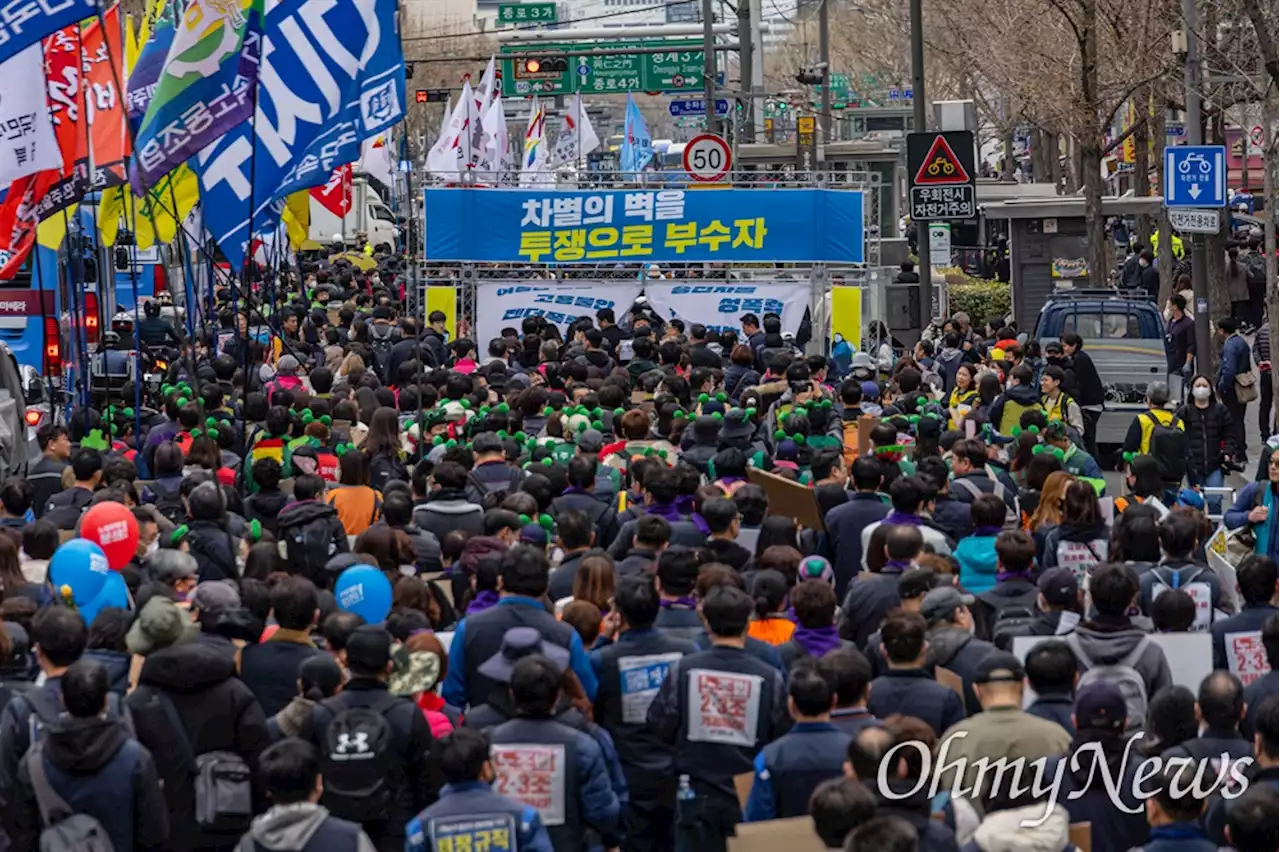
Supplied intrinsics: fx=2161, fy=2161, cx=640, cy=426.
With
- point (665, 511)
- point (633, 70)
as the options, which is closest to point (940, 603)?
point (665, 511)

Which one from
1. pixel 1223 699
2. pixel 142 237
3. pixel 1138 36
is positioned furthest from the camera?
pixel 1138 36

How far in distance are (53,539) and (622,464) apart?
14.4 ft

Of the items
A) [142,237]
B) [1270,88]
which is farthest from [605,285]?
[1270,88]

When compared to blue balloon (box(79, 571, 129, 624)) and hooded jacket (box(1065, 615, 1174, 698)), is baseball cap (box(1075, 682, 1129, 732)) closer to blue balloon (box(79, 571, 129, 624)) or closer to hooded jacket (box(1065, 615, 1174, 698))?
hooded jacket (box(1065, 615, 1174, 698))

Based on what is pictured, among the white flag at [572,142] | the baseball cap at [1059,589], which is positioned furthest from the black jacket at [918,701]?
the white flag at [572,142]

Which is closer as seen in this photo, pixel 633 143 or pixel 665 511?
pixel 665 511

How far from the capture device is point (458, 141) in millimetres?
34812

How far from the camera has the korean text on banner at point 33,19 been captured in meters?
12.3

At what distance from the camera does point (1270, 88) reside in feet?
64.0

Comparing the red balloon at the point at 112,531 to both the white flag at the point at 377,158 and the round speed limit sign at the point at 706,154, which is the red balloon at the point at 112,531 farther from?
the white flag at the point at 377,158

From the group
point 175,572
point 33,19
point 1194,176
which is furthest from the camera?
point 1194,176

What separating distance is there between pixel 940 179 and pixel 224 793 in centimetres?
1626

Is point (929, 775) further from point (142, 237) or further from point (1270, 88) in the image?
point (142, 237)

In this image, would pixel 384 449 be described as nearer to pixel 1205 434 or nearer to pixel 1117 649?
pixel 1205 434
